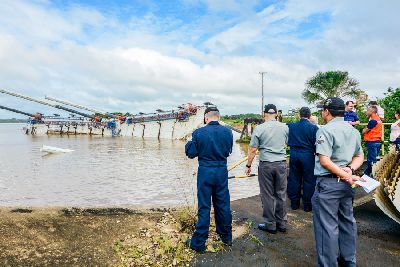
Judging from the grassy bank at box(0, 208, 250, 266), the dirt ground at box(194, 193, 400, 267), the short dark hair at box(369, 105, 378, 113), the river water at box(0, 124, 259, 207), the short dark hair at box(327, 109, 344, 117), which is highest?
the short dark hair at box(369, 105, 378, 113)

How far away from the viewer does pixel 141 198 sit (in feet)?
36.7

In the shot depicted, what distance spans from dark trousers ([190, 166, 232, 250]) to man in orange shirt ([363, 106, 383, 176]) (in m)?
5.74

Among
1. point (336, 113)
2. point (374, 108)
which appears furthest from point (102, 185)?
point (336, 113)

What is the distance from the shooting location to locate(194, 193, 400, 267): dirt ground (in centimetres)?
441

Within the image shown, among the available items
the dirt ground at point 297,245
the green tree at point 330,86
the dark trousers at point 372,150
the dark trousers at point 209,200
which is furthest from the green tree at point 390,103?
the green tree at point 330,86

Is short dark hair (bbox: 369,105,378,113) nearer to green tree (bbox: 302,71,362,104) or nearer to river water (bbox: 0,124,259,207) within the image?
river water (bbox: 0,124,259,207)

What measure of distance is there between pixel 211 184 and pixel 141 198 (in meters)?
7.03

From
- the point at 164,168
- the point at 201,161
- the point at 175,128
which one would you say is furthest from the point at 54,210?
the point at 175,128

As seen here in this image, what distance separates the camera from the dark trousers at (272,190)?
5.42 m

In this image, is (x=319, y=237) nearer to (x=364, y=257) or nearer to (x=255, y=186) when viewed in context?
(x=364, y=257)

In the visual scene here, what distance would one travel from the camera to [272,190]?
18.0 feet

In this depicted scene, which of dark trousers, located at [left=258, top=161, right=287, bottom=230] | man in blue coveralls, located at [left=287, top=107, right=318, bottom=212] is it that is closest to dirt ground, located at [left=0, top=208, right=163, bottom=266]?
dark trousers, located at [left=258, top=161, right=287, bottom=230]

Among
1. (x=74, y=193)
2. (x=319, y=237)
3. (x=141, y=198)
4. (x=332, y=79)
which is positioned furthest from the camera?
(x=332, y=79)

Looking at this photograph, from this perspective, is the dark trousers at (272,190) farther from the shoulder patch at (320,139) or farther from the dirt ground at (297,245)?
the shoulder patch at (320,139)
